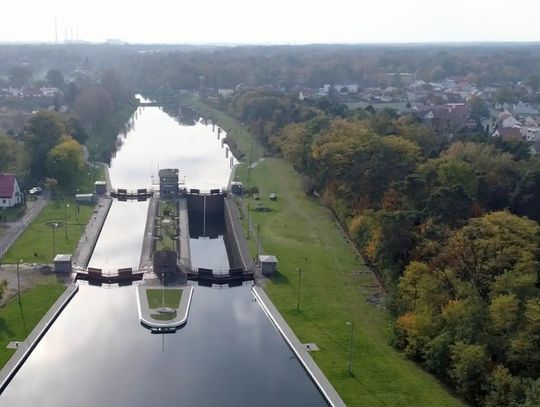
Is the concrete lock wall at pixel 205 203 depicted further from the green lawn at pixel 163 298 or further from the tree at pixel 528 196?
the tree at pixel 528 196

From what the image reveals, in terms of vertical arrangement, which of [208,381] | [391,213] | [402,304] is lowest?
[208,381]

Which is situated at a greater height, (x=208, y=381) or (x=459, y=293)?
(x=459, y=293)

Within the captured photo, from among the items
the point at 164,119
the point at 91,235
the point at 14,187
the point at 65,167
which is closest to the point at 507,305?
the point at 91,235

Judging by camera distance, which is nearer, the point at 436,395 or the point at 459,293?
the point at 436,395

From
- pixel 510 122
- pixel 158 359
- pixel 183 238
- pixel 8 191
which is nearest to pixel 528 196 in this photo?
pixel 183 238

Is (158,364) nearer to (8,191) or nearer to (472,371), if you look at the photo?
(472,371)

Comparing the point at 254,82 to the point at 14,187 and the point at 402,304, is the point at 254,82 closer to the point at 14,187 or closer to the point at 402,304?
the point at 14,187
